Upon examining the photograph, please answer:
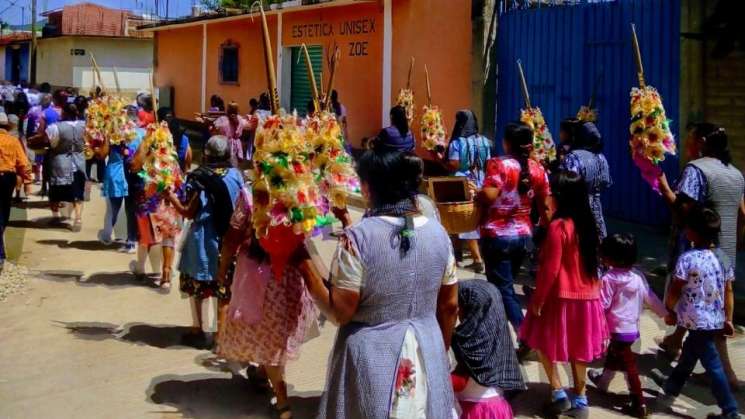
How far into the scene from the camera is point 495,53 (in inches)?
560

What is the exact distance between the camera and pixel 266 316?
4949 millimetres

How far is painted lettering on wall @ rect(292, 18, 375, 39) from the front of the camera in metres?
17.8

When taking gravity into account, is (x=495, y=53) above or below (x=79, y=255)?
above

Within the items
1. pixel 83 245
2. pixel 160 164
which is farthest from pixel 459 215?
pixel 83 245

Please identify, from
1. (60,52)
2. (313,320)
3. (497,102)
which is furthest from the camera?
(60,52)

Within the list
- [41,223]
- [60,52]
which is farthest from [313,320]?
[60,52]

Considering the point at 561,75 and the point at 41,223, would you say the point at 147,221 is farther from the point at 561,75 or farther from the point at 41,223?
the point at 561,75

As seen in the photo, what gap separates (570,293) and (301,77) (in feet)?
52.1

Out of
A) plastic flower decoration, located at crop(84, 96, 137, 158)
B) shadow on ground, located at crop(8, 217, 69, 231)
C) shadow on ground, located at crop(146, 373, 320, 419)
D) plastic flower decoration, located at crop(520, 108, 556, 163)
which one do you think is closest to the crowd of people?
shadow on ground, located at crop(146, 373, 320, 419)

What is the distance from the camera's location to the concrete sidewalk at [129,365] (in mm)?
5480

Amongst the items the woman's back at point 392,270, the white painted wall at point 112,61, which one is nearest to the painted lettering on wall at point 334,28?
the woman's back at point 392,270

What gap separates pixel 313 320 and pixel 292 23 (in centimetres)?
1614

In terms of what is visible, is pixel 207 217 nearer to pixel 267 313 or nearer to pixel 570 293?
pixel 267 313

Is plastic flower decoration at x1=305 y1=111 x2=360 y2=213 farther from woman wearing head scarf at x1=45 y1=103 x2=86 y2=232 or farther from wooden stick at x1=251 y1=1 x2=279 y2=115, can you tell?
woman wearing head scarf at x1=45 y1=103 x2=86 y2=232
